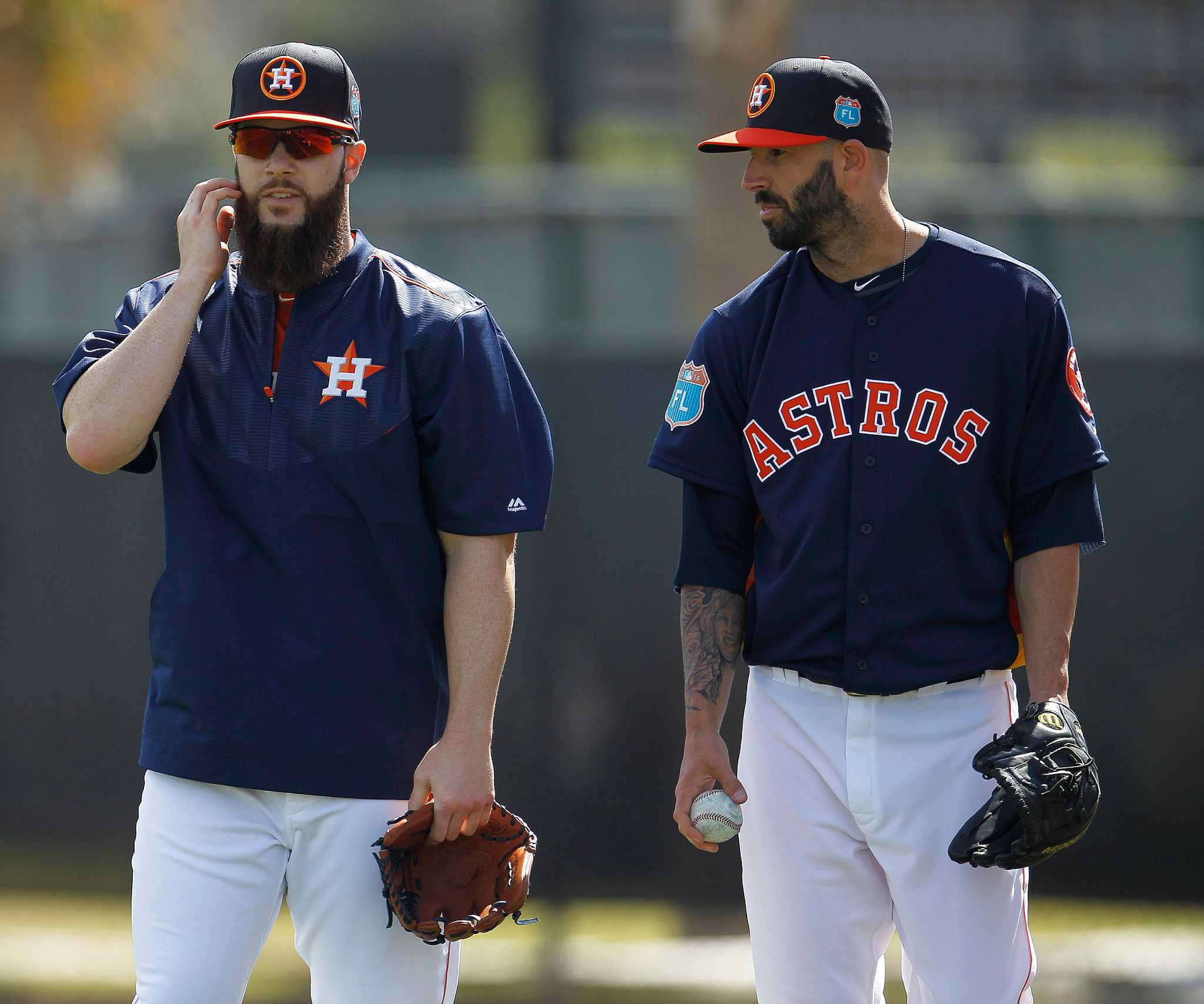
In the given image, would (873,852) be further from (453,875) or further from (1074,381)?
(1074,381)

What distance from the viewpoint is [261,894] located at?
3.05 meters

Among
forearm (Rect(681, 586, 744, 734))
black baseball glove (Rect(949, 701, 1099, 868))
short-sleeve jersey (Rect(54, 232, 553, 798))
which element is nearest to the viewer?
black baseball glove (Rect(949, 701, 1099, 868))

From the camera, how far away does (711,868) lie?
583 cm

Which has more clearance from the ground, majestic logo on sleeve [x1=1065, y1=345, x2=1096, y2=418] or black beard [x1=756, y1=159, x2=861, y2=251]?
black beard [x1=756, y1=159, x2=861, y2=251]

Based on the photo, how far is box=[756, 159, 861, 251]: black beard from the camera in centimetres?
323

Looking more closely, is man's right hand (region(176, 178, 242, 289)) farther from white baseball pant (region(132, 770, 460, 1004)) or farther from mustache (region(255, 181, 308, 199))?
white baseball pant (region(132, 770, 460, 1004))

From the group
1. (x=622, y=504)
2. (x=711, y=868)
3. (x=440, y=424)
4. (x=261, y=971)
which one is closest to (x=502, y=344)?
(x=440, y=424)

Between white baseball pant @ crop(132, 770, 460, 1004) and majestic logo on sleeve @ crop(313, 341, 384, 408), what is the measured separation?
774 mm

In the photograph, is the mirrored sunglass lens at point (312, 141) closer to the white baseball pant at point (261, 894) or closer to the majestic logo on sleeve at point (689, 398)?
the majestic logo on sleeve at point (689, 398)

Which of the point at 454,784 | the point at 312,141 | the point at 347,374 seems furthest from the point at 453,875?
the point at 312,141

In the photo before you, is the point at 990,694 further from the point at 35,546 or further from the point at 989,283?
the point at 35,546

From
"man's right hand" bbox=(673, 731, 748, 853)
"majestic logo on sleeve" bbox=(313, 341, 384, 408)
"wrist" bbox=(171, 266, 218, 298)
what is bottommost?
"man's right hand" bbox=(673, 731, 748, 853)

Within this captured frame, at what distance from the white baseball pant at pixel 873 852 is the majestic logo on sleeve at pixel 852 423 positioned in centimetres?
46

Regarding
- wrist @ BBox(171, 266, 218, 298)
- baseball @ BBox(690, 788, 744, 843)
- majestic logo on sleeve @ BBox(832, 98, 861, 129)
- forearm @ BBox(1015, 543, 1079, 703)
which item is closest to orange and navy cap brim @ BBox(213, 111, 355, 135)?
wrist @ BBox(171, 266, 218, 298)
